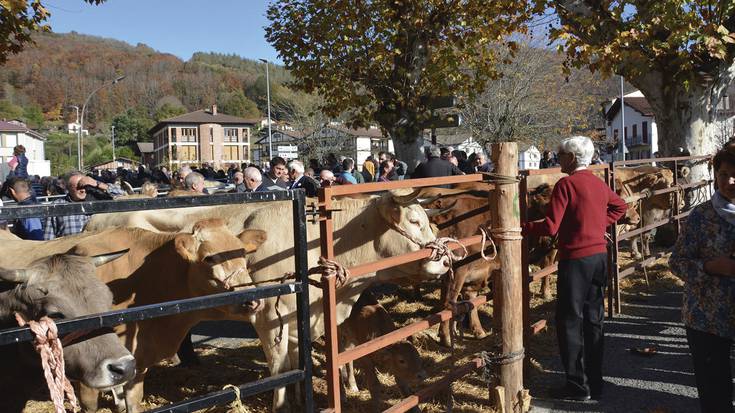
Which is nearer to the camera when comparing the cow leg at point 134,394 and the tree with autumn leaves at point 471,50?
the cow leg at point 134,394

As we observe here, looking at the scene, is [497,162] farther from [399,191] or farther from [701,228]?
[701,228]

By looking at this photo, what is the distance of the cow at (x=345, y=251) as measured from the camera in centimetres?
479

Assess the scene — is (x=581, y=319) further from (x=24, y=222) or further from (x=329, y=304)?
(x=24, y=222)

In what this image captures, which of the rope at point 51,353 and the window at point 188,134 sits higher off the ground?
the window at point 188,134

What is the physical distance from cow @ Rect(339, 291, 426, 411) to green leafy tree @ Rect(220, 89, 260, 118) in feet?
468

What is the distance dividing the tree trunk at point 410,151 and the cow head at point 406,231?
7.49 meters

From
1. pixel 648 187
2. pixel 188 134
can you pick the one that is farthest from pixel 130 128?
pixel 648 187

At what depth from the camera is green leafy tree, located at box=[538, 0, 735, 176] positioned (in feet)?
30.0

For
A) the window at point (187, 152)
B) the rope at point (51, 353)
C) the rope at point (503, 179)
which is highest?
the window at point (187, 152)

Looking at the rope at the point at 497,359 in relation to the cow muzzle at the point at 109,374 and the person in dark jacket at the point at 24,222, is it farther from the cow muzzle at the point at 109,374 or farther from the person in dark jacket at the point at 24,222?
the person in dark jacket at the point at 24,222

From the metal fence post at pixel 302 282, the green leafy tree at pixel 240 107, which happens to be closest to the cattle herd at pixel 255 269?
the metal fence post at pixel 302 282

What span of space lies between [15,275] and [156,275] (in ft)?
5.79

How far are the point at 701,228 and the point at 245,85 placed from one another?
173958 millimetres

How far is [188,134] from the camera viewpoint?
109 metres
